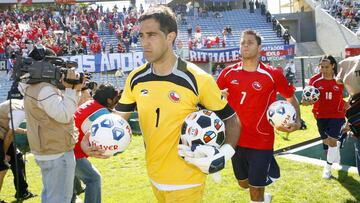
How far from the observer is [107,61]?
26.1 meters

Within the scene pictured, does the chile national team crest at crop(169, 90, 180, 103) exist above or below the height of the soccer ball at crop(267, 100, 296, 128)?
above

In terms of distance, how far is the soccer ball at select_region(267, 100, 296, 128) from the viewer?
4969 mm

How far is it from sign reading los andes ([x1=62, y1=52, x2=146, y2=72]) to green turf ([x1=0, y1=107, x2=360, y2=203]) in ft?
55.0

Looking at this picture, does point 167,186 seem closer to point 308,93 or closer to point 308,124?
point 308,93

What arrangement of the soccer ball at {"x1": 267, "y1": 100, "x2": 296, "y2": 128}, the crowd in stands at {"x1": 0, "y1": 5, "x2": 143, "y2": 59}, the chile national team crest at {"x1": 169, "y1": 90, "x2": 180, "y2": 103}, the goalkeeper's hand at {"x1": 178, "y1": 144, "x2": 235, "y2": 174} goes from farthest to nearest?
the crowd in stands at {"x1": 0, "y1": 5, "x2": 143, "y2": 59} → the soccer ball at {"x1": 267, "y1": 100, "x2": 296, "y2": 128} → the chile national team crest at {"x1": 169, "y1": 90, "x2": 180, "y2": 103} → the goalkeeper's hand at {"x1": 178, "y1": 144, "x2": 235, "y2": 174}

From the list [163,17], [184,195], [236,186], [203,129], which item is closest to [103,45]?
[236,186]

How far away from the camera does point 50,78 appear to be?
4312 mm

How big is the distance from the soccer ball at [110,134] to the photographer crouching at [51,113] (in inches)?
32.9

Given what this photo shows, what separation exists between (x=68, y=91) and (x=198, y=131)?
1747mm

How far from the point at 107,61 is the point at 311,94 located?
20007 mm

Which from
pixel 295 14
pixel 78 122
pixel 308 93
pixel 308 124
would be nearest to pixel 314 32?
pixel 295 14

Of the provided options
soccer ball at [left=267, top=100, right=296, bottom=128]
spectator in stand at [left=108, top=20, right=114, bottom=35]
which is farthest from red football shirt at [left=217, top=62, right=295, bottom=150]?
spectator in stand at [left=108, top=20, right=114, bottom=35]

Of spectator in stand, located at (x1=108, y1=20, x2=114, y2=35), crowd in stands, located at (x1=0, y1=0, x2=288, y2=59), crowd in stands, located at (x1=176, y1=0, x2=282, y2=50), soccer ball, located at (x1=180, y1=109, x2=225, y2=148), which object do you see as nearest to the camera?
soccer ball, located at (x1=180, y1=109, x2=225, y2=148)

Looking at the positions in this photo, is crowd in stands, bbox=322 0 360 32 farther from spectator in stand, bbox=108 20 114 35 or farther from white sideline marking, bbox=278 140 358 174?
white sideline marking, bbox=278 140 358 174
